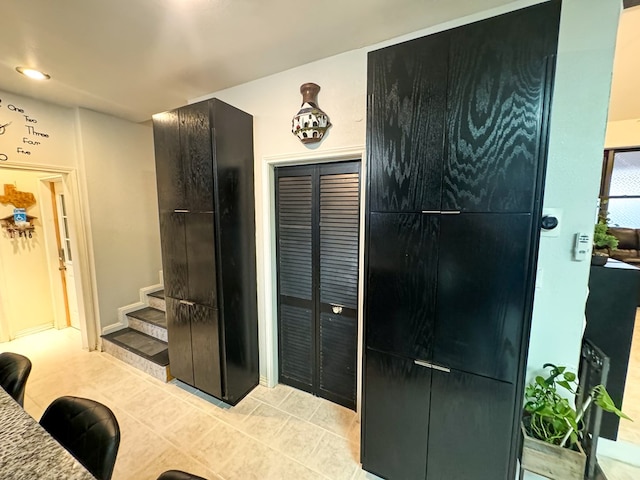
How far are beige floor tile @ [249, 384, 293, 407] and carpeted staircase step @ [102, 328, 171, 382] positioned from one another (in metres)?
0.90

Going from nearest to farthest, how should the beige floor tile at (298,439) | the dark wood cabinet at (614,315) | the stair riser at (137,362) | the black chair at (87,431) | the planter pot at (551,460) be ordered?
1. the black chair at (87,431)
2. the planter pot at (551,460)
3. the dark wood cabinet at (614,315)
4. the beige floor tile at (298,439)
5. the stair riser at (137,362)

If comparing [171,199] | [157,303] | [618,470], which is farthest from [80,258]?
[618,470]

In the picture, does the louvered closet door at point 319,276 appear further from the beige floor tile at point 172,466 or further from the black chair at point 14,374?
the black chair at point 14,374

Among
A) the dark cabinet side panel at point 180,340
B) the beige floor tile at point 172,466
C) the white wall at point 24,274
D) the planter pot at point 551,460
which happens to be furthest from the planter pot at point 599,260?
the white wall at point 24,274

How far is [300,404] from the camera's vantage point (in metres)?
Answer: 2.20

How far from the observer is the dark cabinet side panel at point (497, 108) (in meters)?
1.05

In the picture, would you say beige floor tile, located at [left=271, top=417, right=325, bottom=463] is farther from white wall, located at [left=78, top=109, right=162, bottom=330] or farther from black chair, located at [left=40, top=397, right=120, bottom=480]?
white wall, located at [left=78, top=109, right=162, bottom=330]

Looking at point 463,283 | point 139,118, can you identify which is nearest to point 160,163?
point 139,118

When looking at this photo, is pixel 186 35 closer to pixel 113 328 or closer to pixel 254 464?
pixel 254 464

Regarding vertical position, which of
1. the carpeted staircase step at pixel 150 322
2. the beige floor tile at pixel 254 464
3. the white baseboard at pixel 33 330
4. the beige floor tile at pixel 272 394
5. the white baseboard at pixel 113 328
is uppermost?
the carpeted staircase step at pixel 150 322

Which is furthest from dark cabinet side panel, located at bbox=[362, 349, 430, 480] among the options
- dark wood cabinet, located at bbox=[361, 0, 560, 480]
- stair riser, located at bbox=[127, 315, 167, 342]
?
stair riser, located at bbox=[127, 315, 167, 342]

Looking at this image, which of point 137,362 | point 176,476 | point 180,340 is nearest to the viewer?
point 176,476

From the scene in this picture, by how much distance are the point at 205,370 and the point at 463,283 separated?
6.98 feet

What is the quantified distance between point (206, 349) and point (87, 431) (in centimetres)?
114
